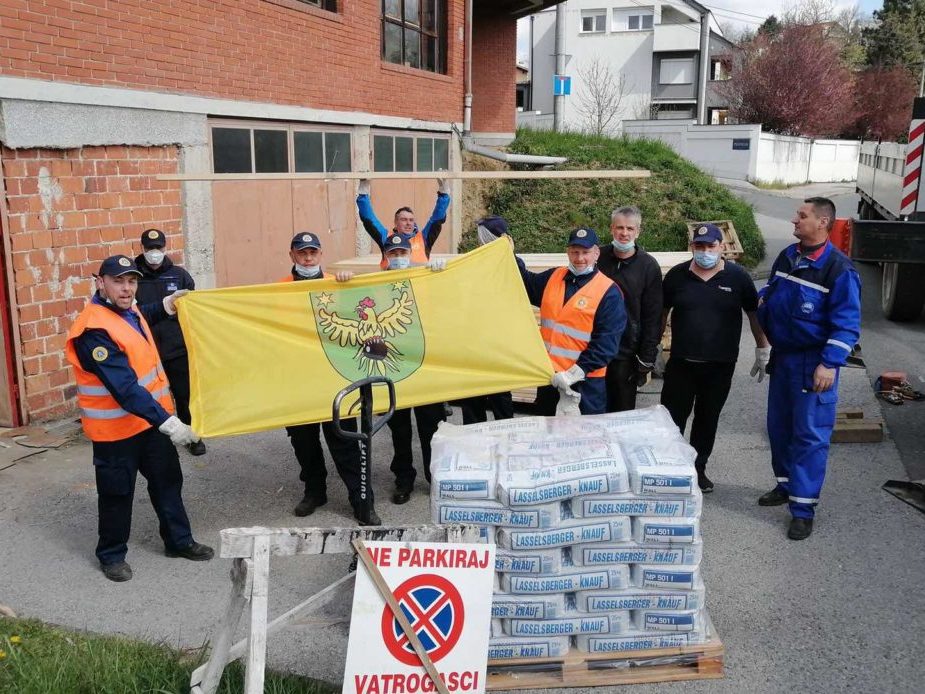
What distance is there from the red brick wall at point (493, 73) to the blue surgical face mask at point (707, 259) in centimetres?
1604

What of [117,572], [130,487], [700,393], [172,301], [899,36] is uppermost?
[899,36]

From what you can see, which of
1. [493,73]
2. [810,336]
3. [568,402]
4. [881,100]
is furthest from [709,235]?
[881,100]

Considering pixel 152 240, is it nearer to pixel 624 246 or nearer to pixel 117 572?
pixel 117 572

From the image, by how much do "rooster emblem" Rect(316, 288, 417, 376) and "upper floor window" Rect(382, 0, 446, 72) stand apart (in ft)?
32.6

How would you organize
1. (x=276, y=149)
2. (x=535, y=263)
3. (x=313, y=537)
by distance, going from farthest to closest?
1. (x=276, y=149)
2. (x=535, y=263)
3. (x=313, y=537)

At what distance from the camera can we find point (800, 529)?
18.6 feet

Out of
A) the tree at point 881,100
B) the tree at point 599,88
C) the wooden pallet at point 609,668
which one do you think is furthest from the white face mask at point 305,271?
the tree at point 881,100

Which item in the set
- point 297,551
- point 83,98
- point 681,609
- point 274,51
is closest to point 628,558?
point 681,609

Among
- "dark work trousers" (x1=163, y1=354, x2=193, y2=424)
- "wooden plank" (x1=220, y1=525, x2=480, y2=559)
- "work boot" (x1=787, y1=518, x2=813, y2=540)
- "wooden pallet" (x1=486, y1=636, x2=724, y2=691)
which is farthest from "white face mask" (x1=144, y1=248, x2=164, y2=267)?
"work boot" (x1=787, y1=518, x2=813, y2=540)

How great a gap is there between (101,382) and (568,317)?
9.72 feet

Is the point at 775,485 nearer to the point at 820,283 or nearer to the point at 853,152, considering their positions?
the point at 820,283

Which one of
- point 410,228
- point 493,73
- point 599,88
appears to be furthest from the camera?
point 599,88

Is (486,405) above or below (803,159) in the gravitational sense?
below

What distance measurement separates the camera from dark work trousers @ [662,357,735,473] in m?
6.23
